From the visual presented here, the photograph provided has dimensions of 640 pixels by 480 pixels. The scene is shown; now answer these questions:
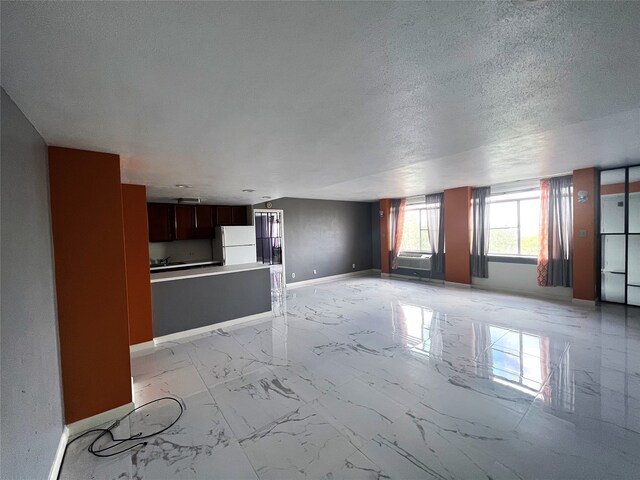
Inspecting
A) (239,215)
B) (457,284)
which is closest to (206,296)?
(239,215)

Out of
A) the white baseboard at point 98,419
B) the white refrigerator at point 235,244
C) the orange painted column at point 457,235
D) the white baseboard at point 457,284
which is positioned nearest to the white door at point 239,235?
the white refrigerator at point 235,244

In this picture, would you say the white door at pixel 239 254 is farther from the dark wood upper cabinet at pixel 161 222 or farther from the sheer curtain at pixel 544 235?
the sheer curtain at pixel 544 235

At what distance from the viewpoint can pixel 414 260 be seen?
7.77m

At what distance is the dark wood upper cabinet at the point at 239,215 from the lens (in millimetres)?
7008

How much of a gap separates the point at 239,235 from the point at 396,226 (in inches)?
182

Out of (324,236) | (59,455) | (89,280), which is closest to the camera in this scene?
(59,455)

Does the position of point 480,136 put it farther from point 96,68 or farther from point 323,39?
point 96,68

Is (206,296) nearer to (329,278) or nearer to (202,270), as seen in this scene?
(202,270)

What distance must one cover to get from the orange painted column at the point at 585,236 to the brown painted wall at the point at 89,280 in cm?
679

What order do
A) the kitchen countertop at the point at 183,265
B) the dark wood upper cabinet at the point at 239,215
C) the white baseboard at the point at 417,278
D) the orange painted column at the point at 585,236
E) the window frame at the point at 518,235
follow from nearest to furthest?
the orange painted column at the point at 585,236, the kitchen countertop at the point at 183,265, the window frame at the point at 518,235, the dark wood upper cabinet at the point at 239,215, the white baseboard at the point at 417,278

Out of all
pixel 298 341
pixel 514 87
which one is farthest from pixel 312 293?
pixel 514 87

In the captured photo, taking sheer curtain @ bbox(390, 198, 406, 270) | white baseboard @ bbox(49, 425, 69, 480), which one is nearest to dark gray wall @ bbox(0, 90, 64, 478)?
white baseboard @ bbox(49, 425, 69, 480)

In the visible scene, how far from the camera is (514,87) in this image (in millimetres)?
1485

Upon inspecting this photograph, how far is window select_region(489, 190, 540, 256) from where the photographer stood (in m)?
5.84
